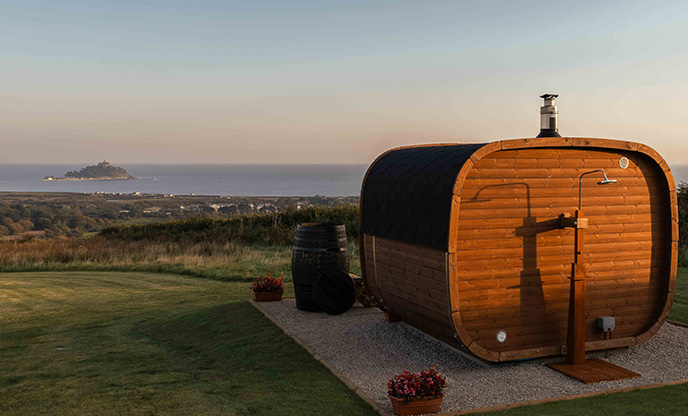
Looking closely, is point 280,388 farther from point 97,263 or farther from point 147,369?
point 97,263

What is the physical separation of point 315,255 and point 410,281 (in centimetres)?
312

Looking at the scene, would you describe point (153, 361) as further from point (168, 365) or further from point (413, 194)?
point (413, 194)

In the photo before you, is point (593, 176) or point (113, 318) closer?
point (593, 176)

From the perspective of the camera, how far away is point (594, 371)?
8.13 metres

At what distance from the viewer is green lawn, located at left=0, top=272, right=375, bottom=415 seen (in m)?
7.31

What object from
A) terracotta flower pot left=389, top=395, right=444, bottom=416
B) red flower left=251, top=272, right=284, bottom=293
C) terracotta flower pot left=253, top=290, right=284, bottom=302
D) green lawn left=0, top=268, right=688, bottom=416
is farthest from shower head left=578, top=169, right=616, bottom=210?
terracotta flower pot left=253, top=290, right=284, bottom=302

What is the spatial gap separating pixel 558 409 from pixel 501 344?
157cm

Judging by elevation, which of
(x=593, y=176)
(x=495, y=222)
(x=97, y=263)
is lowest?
(x=97, y=263)

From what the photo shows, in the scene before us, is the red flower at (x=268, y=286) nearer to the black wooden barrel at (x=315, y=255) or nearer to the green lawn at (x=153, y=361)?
the green lawn at (x=153, y=361)

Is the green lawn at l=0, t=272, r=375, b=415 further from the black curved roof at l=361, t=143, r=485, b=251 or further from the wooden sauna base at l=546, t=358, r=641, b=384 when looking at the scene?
the wooden sauna base at l=546, t=358, r=641, b=384

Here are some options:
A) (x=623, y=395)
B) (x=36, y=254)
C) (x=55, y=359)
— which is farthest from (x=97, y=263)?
→ (x=623, y=395)

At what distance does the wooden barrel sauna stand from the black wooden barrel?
233 cm

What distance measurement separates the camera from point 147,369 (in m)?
8.98

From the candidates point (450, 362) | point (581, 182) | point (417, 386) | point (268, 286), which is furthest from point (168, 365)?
point (581, 182)
